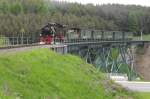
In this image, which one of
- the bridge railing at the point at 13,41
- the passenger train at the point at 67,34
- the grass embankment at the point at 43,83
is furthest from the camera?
the passenger train at the point at 67,34

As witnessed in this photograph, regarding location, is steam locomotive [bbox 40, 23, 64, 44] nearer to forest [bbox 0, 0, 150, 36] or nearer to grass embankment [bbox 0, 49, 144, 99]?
grass embankment [bbox 0, 49, 144, 99]

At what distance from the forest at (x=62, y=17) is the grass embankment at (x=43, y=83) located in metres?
53.7

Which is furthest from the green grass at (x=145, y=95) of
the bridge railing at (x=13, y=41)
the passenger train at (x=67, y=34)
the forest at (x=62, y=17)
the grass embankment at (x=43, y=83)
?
the forest at (x=62, y=17)

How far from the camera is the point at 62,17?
432ft

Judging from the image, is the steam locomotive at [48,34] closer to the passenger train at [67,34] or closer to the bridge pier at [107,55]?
the passenger train at [67,34]

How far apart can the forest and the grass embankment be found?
53.7 meters

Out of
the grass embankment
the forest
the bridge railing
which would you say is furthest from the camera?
the forest

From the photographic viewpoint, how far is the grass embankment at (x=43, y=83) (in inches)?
546

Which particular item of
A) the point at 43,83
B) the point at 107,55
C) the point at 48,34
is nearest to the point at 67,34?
the point at 48,34

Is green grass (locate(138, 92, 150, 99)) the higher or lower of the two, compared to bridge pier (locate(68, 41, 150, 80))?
higher

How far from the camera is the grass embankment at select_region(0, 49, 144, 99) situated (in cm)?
1387

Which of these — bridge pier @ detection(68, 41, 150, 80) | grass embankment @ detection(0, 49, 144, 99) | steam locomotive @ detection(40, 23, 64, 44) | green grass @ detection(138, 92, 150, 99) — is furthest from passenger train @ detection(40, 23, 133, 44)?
grass embankment @ detection(0, 49, 144, 99)

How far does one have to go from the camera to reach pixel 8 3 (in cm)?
12706

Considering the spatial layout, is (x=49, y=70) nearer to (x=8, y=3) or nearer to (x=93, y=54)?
(x=93, y=54)
